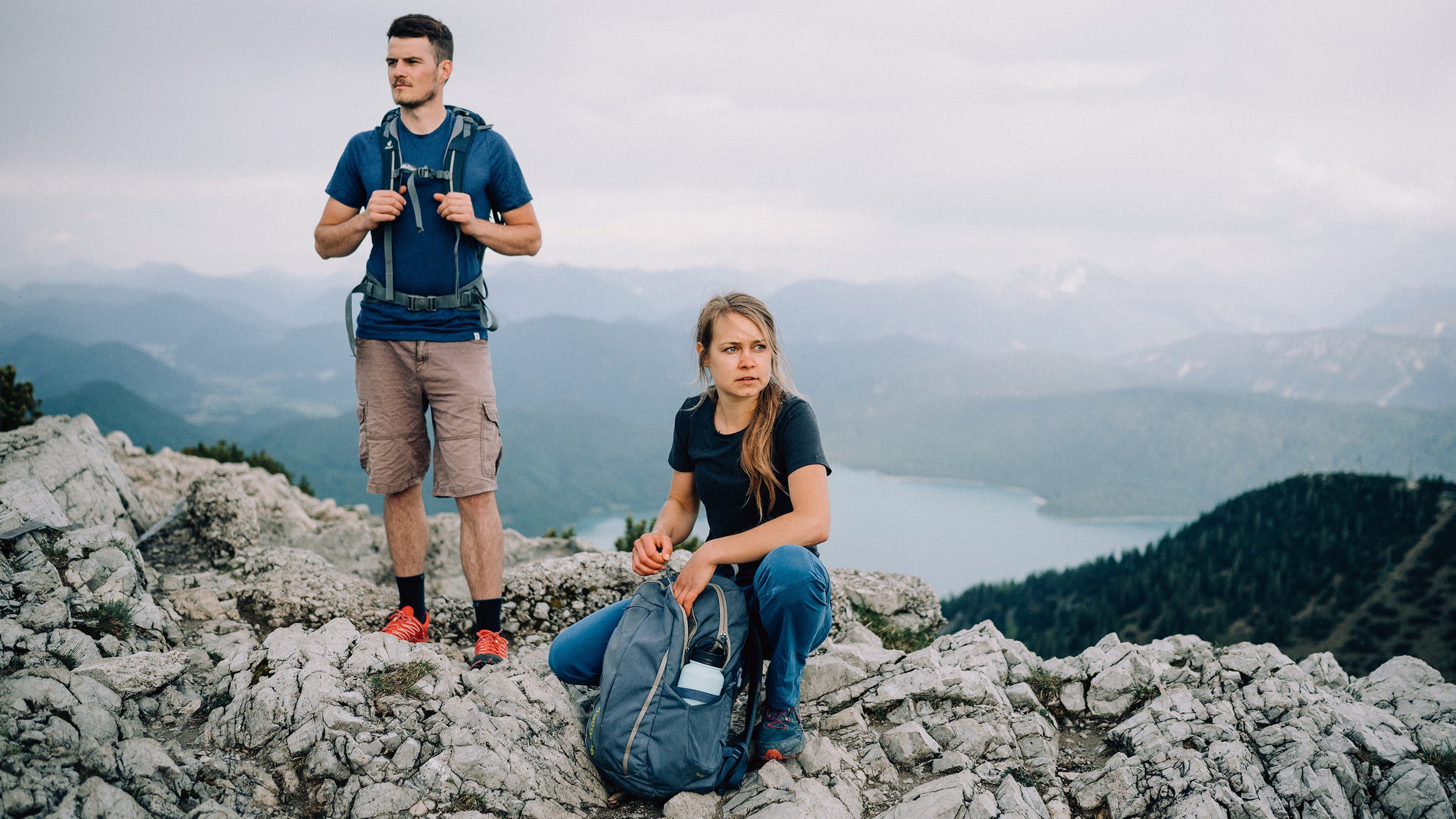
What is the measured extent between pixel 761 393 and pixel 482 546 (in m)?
2.18

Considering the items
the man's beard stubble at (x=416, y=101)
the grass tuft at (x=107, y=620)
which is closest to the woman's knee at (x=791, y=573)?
the man's beard stubble at (x=416, y=101)

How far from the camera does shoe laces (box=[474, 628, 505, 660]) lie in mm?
4797

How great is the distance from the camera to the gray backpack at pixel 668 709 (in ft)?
11.7

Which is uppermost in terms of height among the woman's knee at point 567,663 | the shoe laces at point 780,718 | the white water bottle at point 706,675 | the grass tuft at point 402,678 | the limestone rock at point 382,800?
the white water bottle at point 706,675

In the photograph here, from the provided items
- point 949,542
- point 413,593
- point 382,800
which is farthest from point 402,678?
point 949,542

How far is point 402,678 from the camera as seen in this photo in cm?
409

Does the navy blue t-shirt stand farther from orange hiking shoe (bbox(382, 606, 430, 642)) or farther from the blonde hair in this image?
orange hiking shoe (bbox(382, 606, 430, 642))

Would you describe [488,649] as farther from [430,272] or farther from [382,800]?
[430,272]

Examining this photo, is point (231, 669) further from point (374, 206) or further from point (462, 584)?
→ point (462, 584)

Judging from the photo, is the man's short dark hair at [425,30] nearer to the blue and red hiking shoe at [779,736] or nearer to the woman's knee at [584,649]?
the woman's knee at [584,649]

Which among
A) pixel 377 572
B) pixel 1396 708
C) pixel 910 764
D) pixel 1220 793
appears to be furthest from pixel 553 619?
pixel 1396 708

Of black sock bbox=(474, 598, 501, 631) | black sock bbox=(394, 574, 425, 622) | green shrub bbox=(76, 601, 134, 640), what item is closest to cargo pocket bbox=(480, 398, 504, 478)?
black sock bbox=(474, 598, 501, 631)

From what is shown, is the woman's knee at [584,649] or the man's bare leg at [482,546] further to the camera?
the man's bare leg at [482,546]

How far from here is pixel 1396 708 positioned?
202 inches
